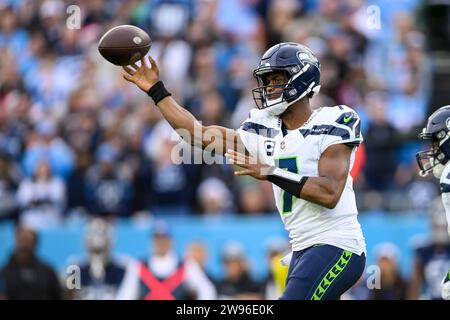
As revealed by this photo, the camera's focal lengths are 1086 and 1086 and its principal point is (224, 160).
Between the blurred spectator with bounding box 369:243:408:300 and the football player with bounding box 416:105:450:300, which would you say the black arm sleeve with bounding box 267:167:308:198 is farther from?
the blurred spectator with bounding box 369:243:408:300

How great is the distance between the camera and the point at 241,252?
10.7 m

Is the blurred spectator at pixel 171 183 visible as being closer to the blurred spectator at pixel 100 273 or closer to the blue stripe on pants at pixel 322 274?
the blurred spectator at pixel 100 273

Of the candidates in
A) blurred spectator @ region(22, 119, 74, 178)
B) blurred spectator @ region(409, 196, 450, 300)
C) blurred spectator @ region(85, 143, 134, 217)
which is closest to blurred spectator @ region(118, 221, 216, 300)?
blurred spectator @ region(85, 143, 134, 217)

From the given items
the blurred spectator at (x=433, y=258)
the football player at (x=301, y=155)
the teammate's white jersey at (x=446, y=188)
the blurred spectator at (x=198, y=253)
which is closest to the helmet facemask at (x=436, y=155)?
the teammate's white jersey at (x=446, y=188)

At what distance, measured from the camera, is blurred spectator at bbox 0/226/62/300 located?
420 inches

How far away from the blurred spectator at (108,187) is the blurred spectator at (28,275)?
1.15m

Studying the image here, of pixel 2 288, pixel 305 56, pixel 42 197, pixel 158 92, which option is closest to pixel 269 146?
pixel 305 56

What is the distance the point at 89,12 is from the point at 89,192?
3.42 meters

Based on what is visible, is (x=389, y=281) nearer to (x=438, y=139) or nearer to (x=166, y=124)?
(x=166, y=124)

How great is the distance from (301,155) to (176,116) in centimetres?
77

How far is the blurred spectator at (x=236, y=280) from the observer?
10.5 m

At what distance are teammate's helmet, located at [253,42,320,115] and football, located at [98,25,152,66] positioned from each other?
2.35ft
